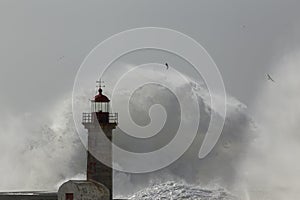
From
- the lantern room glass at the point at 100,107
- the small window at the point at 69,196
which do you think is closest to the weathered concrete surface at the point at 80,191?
the small window at the point at 69,196

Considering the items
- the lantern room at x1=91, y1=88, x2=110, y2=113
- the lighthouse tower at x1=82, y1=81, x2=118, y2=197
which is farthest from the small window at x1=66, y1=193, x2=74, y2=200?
the lantern room at x1=91, y1=88, x2=110, y2=113

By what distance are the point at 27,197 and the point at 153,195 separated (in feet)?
33.2

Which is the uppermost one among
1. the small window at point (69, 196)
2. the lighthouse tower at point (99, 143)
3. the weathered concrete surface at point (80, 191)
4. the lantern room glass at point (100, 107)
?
the lantern room glass at point (100, 107)

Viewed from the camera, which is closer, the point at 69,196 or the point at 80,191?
the point at 69,196

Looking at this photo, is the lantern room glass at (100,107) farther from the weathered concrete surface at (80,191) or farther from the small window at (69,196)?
the small window at (69,196)

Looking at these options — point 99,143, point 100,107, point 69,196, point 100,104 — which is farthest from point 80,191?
point 100,104

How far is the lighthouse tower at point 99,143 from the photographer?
3500cm

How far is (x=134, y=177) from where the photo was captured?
6731cm

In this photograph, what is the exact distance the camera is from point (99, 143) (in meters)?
35.4

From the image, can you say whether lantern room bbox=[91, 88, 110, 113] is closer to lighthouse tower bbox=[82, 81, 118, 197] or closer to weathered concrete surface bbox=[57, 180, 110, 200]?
lighthouse tower bbox=[82, 81, 118, 197]

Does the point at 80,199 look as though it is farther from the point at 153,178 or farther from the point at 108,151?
the point at 153,178

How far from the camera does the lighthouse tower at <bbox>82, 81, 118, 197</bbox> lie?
3500cm

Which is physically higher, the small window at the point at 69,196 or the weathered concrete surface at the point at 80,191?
the weathered concrete surface at the point at 80,191

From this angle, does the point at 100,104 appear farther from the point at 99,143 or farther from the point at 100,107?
the point at 99,143
